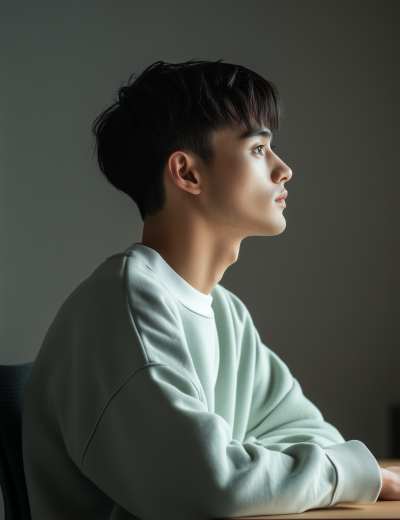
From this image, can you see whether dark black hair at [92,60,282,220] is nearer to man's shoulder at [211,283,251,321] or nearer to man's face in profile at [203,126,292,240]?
man's face in profile at [203,126,292,240]

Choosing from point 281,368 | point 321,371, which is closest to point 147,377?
point 281,368

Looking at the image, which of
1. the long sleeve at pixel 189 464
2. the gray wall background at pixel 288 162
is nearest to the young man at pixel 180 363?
the long sleeve at pixel 189 464

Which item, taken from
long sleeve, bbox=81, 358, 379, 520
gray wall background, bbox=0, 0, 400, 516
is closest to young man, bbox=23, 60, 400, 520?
long sleeve, bbox=81, 358, 379, 520

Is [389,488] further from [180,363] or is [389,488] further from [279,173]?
[279,173]

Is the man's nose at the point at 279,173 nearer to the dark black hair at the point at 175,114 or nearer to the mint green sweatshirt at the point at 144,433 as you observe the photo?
the dark black hair at the point at 175,114

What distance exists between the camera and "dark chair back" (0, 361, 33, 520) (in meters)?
0.82

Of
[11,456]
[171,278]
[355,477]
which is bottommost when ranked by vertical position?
[11,456]

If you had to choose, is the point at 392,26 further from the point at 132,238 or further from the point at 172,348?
the point at 172,348

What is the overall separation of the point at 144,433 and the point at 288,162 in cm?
170

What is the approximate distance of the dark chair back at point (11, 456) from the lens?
2.69ft

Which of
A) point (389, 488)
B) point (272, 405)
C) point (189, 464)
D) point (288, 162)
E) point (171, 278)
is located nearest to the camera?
point (189, 464)

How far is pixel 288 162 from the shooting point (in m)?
2.20

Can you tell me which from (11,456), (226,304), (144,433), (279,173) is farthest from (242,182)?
(11,456)

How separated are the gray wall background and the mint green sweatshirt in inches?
48.3
